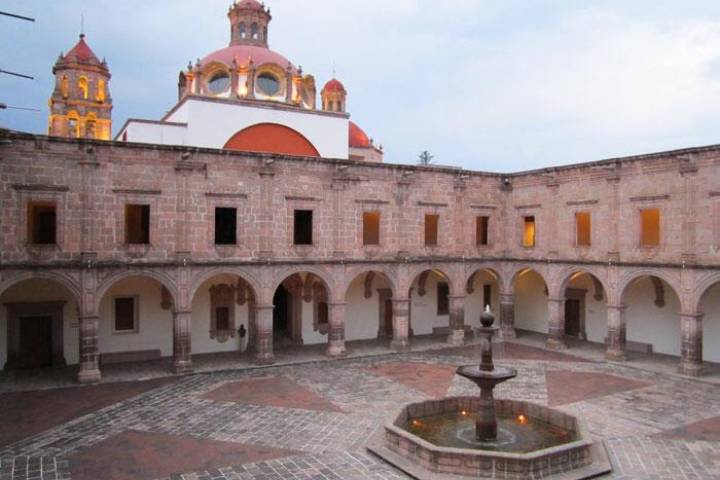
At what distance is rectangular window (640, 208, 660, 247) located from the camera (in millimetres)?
18984

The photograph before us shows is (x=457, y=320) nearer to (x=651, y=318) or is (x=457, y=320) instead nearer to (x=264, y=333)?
(x=651, y=318)

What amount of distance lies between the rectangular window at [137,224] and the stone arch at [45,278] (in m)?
2.04

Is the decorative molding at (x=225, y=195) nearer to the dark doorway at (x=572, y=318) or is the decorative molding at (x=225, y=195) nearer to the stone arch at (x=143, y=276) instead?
the stone arch at (x=143, y=276)

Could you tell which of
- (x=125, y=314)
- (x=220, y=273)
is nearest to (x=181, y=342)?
(x=220, y=273)

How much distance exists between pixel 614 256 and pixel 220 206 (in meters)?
13.2

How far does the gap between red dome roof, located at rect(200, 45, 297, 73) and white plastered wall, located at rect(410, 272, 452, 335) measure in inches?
482

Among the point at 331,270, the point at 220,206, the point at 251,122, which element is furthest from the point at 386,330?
the point at 251,122

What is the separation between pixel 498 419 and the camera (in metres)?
12.4

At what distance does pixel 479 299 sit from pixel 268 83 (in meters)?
14.1

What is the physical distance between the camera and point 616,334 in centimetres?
1930

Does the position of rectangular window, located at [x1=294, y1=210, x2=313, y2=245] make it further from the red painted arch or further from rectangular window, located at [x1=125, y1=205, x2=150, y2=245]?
the red painted arch

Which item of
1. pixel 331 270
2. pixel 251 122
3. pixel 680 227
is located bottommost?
pixel 331 270

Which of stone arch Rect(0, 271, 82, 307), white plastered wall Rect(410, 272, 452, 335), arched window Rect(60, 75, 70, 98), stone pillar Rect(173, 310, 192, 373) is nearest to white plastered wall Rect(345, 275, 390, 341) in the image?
white plastered wall Rect(410, 272, 452, 335)

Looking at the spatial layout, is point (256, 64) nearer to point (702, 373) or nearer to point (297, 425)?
point (297, 425)
